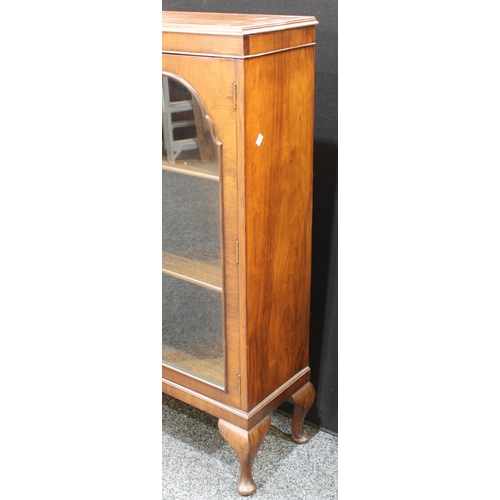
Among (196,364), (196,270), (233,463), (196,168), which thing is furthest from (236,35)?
(233,463)

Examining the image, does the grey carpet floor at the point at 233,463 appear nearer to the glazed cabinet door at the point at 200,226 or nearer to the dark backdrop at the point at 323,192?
the dark backdrop at the point at 323,192

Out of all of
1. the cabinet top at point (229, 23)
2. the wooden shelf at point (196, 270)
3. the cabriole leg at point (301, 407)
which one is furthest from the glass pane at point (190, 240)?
the cabriole leg at point (301, 407)

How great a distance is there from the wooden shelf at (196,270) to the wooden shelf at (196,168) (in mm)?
195

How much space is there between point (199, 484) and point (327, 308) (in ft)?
1.76

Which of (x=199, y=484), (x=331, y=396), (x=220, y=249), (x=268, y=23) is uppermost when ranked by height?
(x=268, y=23)

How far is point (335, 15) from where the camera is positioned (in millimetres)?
1430

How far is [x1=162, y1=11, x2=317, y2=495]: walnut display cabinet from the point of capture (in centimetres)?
119

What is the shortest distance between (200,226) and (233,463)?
2.10 ft

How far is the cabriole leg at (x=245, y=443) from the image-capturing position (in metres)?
1.44

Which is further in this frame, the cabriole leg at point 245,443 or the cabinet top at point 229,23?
the cabriole leg at point 245,443
